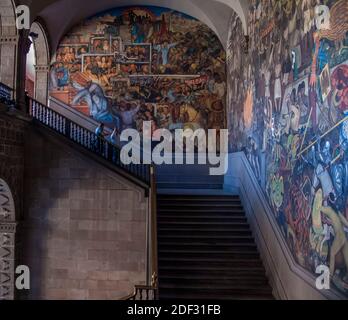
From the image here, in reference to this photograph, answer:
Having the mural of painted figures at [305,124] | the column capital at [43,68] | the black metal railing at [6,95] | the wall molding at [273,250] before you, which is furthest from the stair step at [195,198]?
the column capital at [43,68]

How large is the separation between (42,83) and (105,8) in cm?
417

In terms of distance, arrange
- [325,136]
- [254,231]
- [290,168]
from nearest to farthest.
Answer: [325,136] → [290,168] → [254,231]

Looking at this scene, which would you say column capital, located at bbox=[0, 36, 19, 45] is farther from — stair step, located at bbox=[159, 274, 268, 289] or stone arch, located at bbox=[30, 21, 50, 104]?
stair step, located at bbox=[159, 274, 268, 289]

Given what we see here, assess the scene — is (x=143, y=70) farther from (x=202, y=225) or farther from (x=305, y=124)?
(x=305, y=124)

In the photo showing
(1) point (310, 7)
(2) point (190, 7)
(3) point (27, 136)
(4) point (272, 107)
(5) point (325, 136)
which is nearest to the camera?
(5) point (325, 136)

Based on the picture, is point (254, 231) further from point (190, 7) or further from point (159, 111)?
point (190, 7)

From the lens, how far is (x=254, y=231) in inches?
344

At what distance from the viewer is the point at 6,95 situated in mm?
9906

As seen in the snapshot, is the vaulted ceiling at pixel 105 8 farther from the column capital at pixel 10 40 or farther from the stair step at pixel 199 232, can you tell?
the stair step at pixel 199 232

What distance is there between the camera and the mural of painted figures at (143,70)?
14648mm

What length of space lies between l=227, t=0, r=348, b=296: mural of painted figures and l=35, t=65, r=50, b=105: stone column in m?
9.37

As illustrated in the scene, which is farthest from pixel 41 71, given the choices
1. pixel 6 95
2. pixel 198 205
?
pixel 198 205

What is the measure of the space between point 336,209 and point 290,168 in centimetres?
187
